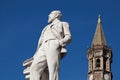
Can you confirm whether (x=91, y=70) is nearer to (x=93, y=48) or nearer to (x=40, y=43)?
(x=93, y=48)

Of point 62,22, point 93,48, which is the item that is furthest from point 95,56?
point 62,22

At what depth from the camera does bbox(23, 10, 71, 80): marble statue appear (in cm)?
1168

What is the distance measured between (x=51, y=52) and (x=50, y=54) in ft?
0.17

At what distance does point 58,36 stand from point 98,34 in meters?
80.7

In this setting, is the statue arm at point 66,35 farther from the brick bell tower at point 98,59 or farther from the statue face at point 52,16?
the brick bell tower at point 98,59

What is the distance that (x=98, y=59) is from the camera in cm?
9425

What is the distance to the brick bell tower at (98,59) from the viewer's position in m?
93.0

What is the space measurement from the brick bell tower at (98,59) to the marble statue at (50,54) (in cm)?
8067

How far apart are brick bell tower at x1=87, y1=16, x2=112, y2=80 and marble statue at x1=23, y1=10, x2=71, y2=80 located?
80.7m

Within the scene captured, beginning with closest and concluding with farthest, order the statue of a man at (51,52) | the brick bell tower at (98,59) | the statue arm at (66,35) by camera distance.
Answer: the statue of a man at (51,52) < the statue arm at (66,35) < the brick bell tower at (98,59)

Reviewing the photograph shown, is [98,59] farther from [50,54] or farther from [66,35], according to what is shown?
[50,54]

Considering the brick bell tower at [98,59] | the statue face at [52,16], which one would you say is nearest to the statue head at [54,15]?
the statue face at [52,16]

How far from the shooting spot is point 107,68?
94938mm

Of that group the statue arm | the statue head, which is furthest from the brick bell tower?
the statue arm
